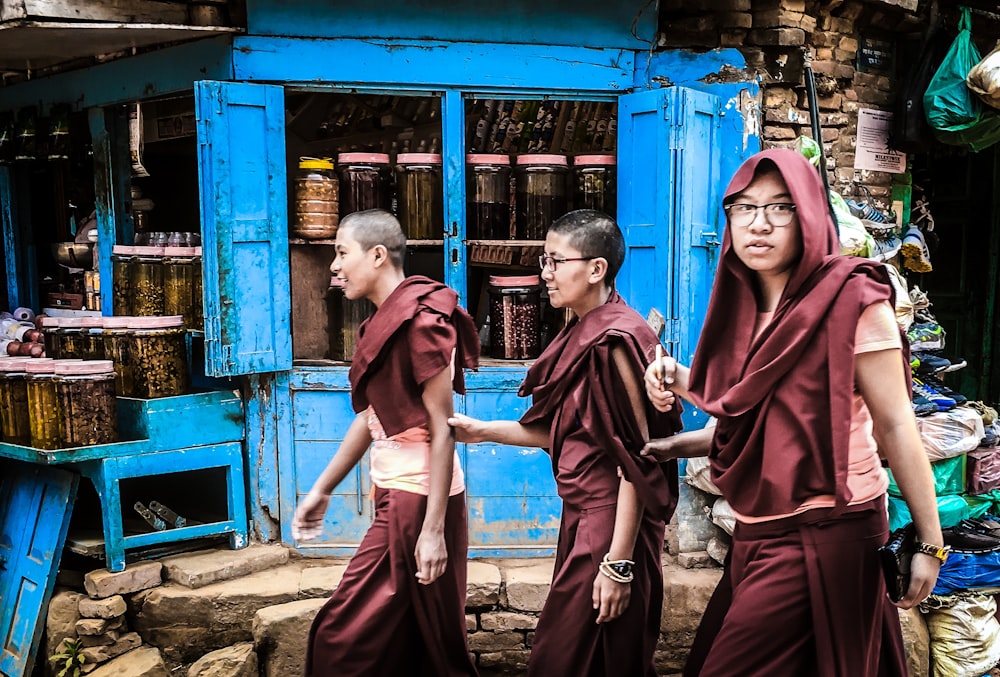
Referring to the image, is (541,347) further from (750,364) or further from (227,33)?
(750,364)

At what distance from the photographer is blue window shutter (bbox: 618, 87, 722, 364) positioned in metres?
4.23

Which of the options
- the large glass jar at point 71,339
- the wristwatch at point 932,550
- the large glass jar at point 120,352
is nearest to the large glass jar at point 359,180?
the large glass jar at point 120,352

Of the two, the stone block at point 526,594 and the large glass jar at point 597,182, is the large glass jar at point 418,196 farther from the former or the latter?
the stone block at point 526,594

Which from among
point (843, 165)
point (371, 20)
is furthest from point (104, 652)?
point (843, 165)

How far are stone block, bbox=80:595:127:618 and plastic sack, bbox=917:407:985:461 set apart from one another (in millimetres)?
3841

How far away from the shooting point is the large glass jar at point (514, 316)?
473 centimetres

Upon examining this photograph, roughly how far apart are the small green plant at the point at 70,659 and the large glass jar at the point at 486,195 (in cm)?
269

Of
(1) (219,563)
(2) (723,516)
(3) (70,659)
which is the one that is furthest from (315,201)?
(2) (723,516)

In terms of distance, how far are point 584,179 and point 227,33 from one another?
1.90 metres

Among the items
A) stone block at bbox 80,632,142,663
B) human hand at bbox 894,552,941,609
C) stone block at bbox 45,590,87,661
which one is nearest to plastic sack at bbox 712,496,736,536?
human hand at bbox 894,552,941,609

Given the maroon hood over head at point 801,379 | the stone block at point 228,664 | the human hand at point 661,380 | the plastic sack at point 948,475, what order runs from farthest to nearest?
1. the plastic sack at point 948,475
2. the stone block at point 228,664
3. the human hand at point 661,380
4. the maroon hood over head at point 801,379

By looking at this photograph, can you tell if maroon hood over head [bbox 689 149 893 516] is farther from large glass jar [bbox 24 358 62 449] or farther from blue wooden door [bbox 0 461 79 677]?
blue wooden door [bbox 0 461 79 677]

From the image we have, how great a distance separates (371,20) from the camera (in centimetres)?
432

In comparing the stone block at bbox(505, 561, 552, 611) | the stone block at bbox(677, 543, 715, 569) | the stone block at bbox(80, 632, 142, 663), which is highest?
the stone block at bbox(677, 543, 715, 569)
